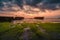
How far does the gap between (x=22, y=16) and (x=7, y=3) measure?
37cm

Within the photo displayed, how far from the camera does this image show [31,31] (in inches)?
126

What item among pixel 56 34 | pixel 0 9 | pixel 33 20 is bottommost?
pixel 56 34

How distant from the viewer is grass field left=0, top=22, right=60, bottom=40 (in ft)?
10.4

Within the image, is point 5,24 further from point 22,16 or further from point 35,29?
point 35,29

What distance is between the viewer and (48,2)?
3.24 m

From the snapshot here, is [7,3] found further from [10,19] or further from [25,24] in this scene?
[25,24]

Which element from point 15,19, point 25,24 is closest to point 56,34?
point 25,24

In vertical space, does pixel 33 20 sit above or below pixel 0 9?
below

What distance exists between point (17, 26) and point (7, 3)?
1.52 ft

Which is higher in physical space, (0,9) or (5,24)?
(0,9)

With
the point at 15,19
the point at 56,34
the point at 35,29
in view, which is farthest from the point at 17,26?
the point at 56,34

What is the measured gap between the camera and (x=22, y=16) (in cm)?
324

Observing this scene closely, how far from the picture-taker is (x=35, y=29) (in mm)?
3191

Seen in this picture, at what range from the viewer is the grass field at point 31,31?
10.4ft
